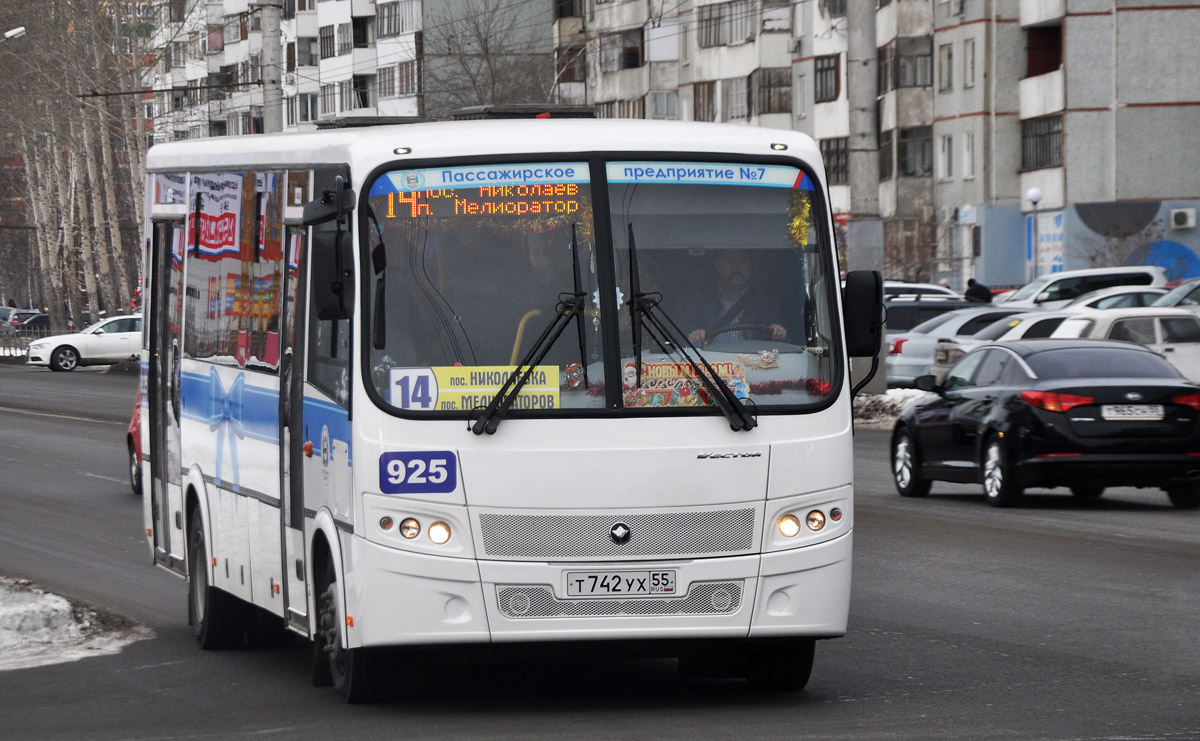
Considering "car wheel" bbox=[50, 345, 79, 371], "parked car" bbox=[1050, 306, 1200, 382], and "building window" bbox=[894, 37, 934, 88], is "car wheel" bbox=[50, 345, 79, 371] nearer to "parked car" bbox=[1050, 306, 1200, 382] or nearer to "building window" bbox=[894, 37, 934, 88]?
"building window" bbox=[894, 37, 934, 88]

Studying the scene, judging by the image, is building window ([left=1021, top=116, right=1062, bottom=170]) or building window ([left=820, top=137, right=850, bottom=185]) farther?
building window ([left=820, top=137, right=850, bottom=185])

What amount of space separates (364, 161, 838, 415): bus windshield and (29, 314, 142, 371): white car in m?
52.4

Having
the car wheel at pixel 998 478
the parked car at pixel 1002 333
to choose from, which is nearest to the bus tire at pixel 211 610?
the car wheel at pixel 998 478

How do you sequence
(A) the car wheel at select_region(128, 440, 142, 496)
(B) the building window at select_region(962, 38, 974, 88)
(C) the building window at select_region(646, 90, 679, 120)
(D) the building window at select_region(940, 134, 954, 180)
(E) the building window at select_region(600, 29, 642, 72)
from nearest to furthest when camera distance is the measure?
(A) the car wheel at select_region(128, 440, 142, 496) < (B) the building window at select_region(962, 38, 974, 88) < (D) the building window at select_region(940, 134, 954, 180) < (C) the building window at select_region(646, 90, 679, 120) < (E) the building window at select_region(600, 29, 642, 72)

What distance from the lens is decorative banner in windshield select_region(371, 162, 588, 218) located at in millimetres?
8742

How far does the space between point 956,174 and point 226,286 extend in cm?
5854

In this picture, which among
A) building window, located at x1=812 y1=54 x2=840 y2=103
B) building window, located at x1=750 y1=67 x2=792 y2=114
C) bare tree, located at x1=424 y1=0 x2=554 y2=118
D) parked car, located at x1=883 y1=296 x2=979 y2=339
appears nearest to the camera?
parked car, located at x1=883 y1=296 x2=979 y2=339

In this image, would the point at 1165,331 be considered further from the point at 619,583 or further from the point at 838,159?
the point at 838,159

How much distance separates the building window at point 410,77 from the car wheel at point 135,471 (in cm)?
7692

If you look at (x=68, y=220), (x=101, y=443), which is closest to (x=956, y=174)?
(x=68, y=220)

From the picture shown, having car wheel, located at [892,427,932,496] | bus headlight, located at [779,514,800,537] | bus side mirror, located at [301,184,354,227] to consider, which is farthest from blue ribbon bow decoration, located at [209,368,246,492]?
car wheel, located at [892,427,932,496]

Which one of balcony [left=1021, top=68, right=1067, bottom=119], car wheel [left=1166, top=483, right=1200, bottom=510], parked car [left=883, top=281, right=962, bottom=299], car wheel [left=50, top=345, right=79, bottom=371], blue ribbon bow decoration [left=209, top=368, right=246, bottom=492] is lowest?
car wheel [left=50, top=345, right=79, bottom=371]

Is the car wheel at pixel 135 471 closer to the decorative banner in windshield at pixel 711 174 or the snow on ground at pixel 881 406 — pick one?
the snow on ground at pixel 881 406

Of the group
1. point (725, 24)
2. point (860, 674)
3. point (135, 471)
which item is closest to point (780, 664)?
point (860, 674)
